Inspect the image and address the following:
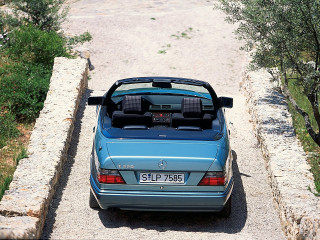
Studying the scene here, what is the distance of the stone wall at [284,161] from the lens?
7.63 metres

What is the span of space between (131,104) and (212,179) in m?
1.87

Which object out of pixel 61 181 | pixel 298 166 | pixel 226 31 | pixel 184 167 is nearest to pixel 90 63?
pixel 226 31

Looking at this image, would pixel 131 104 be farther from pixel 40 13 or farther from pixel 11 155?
pixel 40 13

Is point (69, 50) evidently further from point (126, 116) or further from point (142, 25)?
point (126, 116)

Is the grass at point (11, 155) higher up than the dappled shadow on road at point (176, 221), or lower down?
lower down

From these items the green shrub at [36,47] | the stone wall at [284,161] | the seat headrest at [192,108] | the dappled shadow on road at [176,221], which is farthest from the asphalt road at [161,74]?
the seat headrest at [192,108]

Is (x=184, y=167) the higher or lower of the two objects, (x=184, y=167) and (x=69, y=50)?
the higher

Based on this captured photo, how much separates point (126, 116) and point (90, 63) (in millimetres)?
8610

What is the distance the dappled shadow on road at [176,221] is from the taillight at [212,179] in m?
0.85

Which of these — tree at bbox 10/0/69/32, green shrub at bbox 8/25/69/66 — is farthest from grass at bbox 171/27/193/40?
green shrub at bbox 8/25/69/66

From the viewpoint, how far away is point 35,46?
15.2 meters

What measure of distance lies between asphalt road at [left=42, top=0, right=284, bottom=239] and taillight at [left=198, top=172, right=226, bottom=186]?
0.79 m

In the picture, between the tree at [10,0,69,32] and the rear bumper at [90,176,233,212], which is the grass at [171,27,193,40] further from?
the rear bumper at [90,176,233,212]

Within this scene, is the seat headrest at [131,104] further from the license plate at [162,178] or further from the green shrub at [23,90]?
the green shrub at [23,90]
